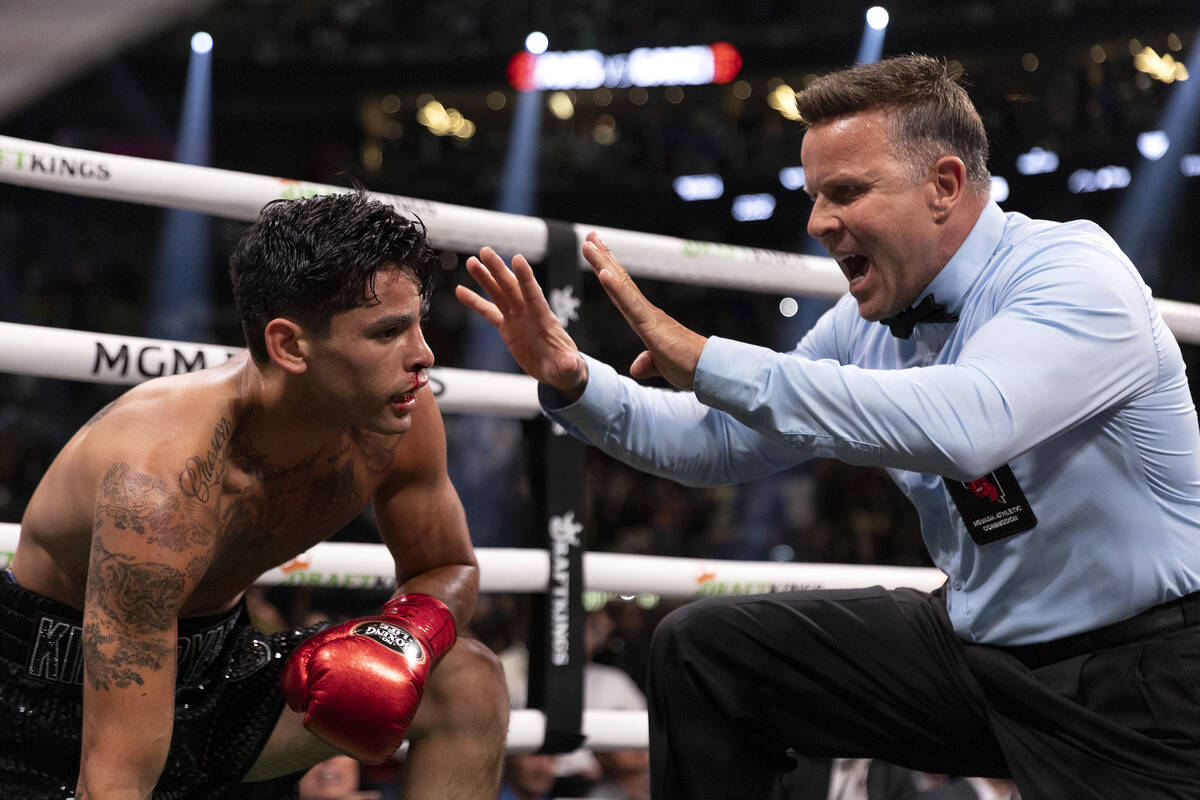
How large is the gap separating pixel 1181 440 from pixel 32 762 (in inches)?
60.2

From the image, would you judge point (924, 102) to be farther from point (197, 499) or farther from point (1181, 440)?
point (197, 499)

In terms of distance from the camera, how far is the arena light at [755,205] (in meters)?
13.1

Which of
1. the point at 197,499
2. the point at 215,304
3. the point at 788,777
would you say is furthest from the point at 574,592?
the point at 215,304

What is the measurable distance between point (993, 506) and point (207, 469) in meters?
0.99

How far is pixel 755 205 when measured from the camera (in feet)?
43.2

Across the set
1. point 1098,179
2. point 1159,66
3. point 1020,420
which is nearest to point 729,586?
point 1020,420

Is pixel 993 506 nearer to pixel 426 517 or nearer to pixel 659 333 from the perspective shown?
pixel 659 333

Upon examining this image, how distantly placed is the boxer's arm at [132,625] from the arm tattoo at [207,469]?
0.02m

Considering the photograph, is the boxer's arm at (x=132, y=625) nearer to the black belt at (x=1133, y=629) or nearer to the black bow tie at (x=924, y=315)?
the black bow tie at (x=924, y=315)

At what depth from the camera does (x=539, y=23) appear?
14.5 metres

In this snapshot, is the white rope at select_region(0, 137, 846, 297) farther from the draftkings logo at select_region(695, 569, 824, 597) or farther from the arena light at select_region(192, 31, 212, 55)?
the arena light at select_region(192, 31, 212, 55)

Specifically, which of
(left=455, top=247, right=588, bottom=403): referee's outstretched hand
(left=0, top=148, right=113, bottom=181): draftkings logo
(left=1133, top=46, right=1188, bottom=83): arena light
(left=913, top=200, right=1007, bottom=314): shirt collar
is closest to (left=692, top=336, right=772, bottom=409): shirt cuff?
(left=455, top=247, right=588, bottom=403): referee's outstretched hand

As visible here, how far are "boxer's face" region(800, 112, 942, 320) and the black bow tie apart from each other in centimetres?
2

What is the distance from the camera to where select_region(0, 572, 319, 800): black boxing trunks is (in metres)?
1.53
